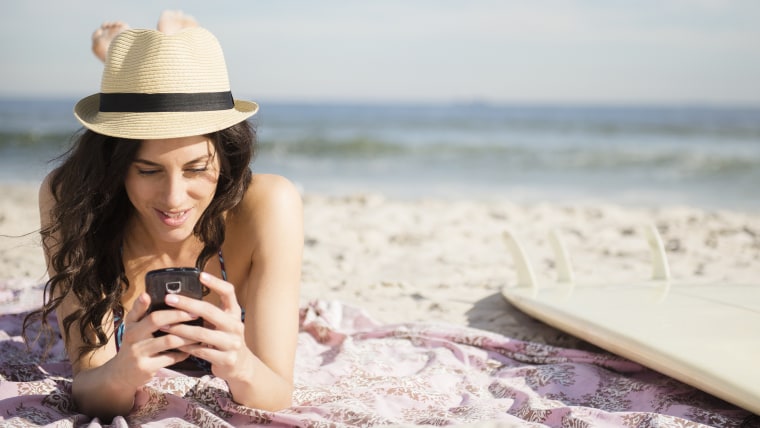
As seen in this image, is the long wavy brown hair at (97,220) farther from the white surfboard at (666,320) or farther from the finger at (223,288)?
the white surfboard at (666,320)

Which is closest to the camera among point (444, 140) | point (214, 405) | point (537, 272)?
point (214, 405)

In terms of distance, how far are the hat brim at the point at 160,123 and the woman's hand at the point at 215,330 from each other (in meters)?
0.46

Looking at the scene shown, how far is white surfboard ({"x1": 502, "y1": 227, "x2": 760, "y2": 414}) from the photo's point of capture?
8.56 ft

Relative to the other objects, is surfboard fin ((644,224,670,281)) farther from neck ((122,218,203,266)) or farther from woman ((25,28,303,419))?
neck ((122,218,203,266))

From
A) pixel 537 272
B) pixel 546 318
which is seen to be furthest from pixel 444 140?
pixel 546 318

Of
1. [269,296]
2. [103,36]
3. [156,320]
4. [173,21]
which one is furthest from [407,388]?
[103,36]

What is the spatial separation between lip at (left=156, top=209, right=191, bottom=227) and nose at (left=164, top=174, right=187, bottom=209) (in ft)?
0.12

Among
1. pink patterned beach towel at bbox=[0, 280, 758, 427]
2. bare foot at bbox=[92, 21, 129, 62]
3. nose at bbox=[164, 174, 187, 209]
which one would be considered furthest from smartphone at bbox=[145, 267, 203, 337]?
bare foot at bbox=[92, 21, 129, 62]

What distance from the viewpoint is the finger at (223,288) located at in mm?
1832

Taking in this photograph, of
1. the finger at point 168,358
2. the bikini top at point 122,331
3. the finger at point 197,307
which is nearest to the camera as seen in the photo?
the finger at point 197,307

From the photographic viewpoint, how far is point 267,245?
2.45 m

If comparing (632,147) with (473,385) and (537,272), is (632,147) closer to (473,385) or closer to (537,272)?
(537,272)

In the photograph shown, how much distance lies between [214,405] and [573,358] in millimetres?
1612

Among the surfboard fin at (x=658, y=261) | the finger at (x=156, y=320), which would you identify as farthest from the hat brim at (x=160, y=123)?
the surfboard fin at (x=658, y=261)
